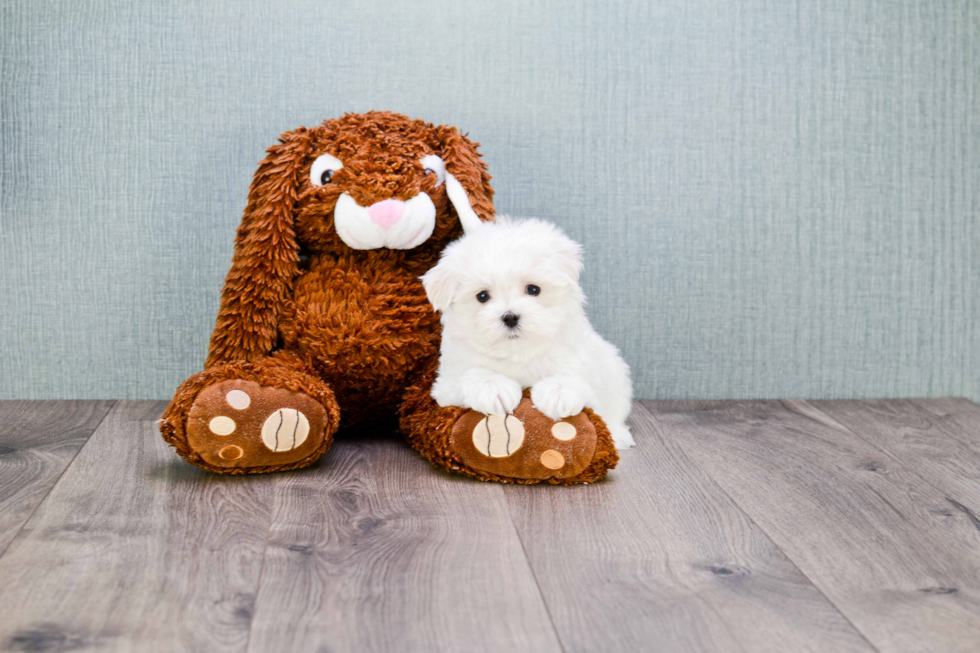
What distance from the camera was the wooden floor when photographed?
2.52 ft

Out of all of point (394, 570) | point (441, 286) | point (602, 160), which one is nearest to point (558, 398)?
point (441, 286)

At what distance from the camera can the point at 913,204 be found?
165cm

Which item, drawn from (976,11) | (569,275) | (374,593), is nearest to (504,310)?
(569,275)

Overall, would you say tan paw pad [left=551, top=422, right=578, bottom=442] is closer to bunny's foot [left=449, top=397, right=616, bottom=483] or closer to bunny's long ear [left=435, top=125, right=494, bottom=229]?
bunny's foot [left=449, top=397, right=616, bottom=483]

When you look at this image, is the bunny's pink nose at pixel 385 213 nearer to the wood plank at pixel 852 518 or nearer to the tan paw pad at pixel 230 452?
the tan paw pad at pixel 230 452

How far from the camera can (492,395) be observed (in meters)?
1.13

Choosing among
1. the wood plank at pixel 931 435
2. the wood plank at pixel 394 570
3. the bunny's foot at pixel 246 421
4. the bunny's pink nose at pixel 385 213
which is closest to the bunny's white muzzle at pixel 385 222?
the bunny's pink nose at pixel 385 213

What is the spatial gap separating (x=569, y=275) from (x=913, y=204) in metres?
0.87

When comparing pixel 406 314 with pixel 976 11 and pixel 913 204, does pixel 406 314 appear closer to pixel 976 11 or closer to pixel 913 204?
pixel 913 204

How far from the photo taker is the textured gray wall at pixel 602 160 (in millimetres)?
1510

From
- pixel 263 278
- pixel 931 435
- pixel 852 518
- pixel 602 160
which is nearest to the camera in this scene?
pixel 852 518

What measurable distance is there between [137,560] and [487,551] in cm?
36

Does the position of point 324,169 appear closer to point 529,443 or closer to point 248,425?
point 248,425

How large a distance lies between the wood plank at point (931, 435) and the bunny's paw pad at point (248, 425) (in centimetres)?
85
